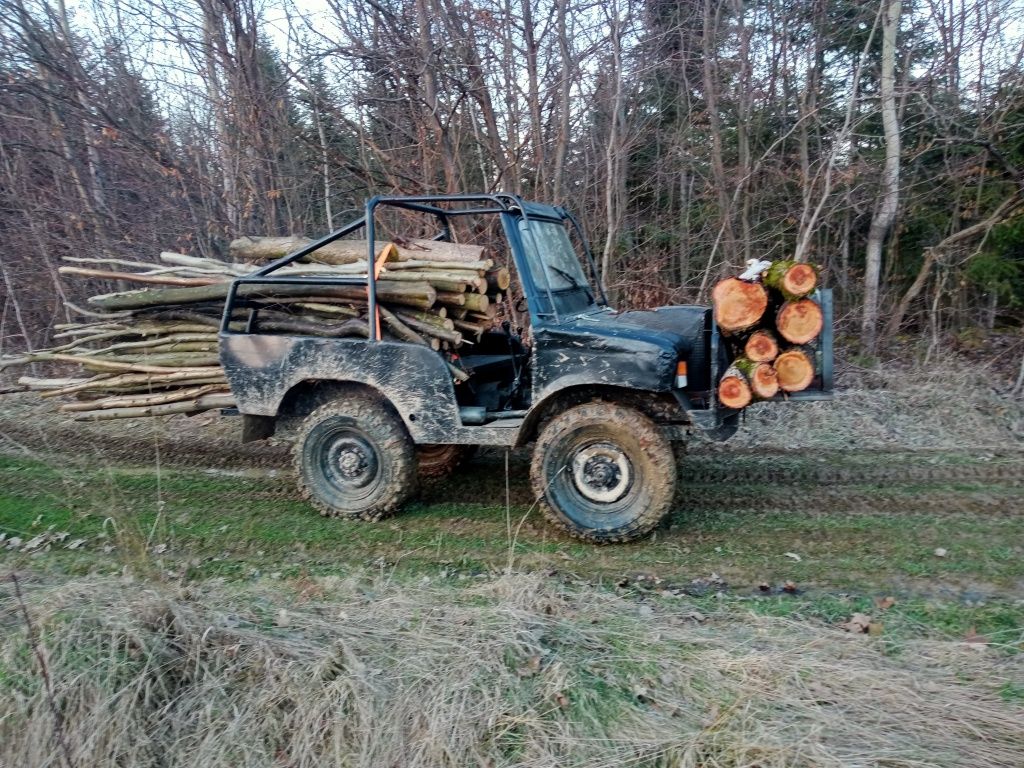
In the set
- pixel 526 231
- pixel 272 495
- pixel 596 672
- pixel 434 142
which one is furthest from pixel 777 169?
pixel 596 672

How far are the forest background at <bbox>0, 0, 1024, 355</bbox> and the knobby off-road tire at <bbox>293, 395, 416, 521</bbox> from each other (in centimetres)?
537

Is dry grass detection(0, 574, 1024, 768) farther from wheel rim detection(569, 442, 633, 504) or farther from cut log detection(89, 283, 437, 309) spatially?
cut log detection(89, 283, 437, 309)

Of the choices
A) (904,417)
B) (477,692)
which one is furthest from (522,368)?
(904,417)

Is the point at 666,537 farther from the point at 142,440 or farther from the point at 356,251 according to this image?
the point at 142,440

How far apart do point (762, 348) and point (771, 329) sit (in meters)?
0.17

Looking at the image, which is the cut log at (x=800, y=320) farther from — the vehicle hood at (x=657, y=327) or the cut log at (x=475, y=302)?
the cut log at (x=475, y=302)

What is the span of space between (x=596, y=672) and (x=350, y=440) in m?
2.99

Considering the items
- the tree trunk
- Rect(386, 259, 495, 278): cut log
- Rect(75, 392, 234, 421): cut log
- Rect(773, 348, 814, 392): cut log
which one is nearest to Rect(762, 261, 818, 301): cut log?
Rect(773, 348, 814, 392): cut log

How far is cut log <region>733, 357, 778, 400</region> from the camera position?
185 inches

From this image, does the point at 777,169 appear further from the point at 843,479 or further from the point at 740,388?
the point at 740,388

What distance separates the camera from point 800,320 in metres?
4.68

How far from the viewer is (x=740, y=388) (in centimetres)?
470

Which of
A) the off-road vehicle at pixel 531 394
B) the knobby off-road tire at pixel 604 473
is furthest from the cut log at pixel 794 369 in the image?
the knobby off-road tire at pixel 604 473

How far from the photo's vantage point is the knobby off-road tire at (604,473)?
4.93 meters
